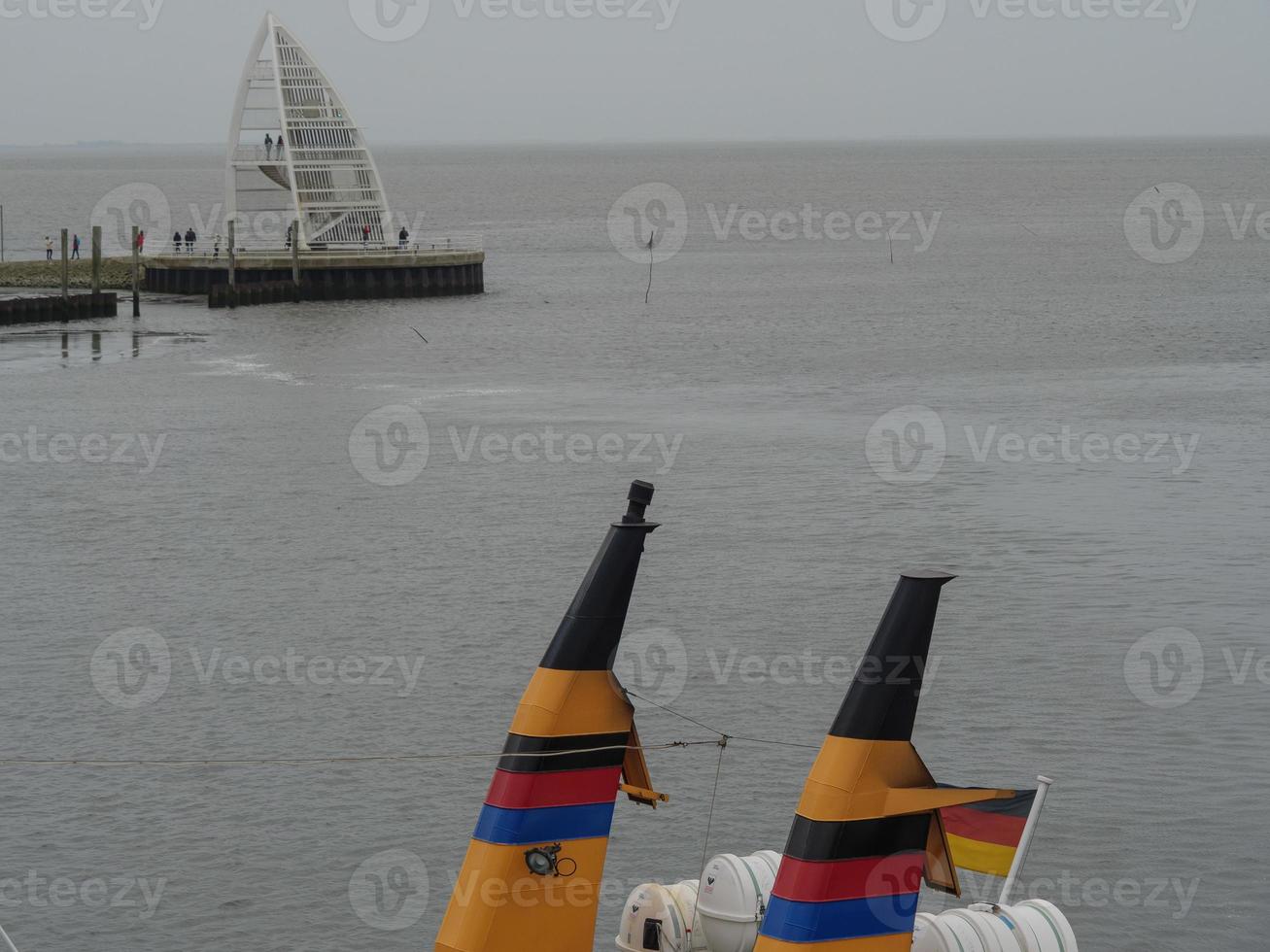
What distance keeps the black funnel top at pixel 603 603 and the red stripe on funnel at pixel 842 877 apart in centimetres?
229

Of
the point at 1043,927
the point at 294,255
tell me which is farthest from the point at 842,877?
the point at 294,255

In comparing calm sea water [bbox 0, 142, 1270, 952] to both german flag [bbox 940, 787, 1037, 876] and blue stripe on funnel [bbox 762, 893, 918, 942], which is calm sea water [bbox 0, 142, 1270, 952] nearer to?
german flag [bbox 940, 787, 1037, 876]

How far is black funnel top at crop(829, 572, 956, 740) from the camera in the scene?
1249 centimetres

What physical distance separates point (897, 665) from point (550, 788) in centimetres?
308

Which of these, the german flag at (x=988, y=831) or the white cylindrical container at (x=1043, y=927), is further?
the white cylindrical container at (x=1043, y=927)

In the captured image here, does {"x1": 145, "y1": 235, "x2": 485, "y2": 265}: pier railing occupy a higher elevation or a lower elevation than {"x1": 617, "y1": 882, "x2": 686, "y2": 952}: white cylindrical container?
higher

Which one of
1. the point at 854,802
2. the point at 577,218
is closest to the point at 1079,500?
the point at 854,802

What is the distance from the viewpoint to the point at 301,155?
9169 centimetres

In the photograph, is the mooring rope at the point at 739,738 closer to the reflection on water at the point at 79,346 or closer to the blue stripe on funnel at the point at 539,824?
the blue stripe on funnel at the point at 539,824

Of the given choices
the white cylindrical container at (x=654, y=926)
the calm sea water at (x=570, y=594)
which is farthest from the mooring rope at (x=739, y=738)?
the white cylindrical container at (x=654, y=926)

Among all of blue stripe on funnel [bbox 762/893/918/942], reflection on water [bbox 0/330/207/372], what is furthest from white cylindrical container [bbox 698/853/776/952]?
reflection on water [bbox 0/330/207/372]

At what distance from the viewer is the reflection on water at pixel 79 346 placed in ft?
225

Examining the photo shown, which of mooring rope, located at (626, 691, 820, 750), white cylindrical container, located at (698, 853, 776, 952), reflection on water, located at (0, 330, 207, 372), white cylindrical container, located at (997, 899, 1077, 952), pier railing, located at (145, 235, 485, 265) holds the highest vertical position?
pier railing, located at (145, 235, 485, 265)

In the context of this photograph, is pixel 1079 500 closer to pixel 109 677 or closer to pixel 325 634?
pixel 325 634
